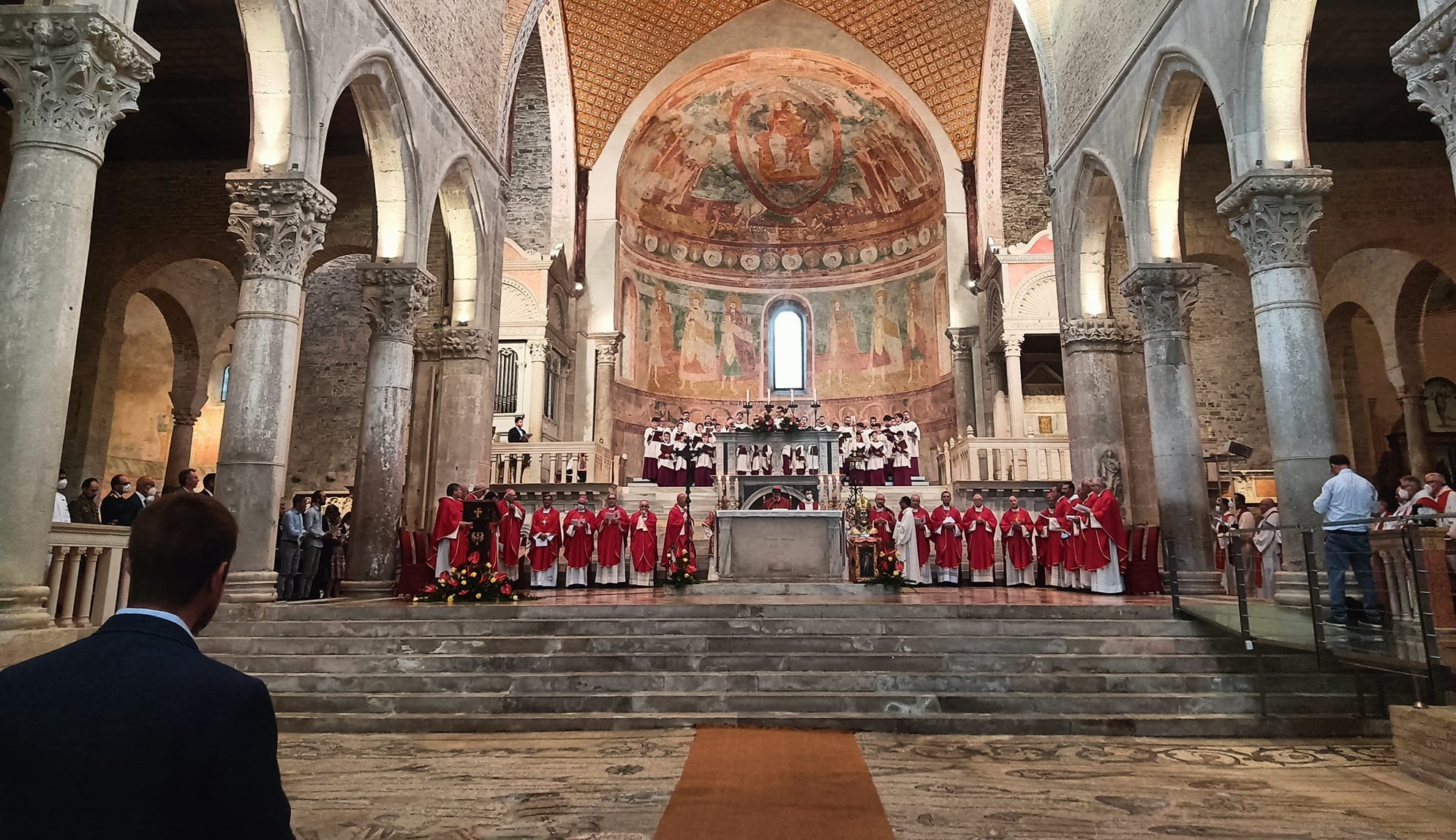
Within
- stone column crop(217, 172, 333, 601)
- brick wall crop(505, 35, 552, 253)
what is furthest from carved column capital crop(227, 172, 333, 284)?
brick wall crop(505, 35, 552, 253)

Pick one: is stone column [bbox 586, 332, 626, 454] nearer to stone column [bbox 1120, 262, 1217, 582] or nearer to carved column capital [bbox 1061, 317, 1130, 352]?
carved column capital [bbox 1061, 317, 1130, 352]

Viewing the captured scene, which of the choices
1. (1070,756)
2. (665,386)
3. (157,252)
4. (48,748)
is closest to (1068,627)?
(1070,756)

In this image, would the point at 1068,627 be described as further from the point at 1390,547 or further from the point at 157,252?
the point at 157,252

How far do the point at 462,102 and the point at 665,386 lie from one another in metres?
14.0

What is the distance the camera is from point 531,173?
22844 millimetres

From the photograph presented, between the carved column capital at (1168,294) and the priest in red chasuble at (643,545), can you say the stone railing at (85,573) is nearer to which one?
the priest in red chasuble at (643,545)

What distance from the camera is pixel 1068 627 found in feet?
25.6

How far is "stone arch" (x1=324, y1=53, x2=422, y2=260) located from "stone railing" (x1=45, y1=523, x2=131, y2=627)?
562 centimetres

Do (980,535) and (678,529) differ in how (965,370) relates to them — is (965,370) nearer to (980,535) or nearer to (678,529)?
(980,535)

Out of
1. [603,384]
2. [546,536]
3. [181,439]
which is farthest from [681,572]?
[603,384]

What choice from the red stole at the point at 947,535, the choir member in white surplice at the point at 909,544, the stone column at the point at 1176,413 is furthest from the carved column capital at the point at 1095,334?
the choir member in white surplice at the point at 909,544

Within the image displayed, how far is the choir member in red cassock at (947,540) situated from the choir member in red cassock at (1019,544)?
28.5 inches

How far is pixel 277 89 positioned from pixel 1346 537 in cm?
1108

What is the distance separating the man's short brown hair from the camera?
1708 mm
